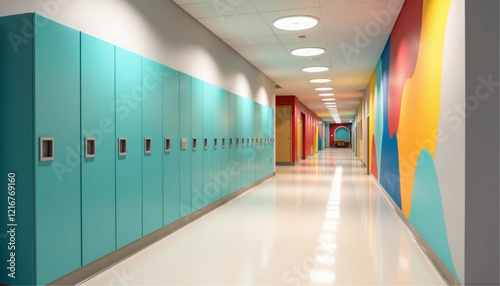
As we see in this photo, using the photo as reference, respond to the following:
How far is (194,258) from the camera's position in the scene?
172 inches

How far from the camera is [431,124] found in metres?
4.24

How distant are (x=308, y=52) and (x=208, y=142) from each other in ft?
12.7

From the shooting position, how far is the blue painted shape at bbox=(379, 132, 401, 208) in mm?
7145

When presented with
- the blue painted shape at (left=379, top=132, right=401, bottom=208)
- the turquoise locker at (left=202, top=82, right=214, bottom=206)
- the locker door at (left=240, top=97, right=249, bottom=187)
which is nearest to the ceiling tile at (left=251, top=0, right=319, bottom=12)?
the turquoise locker at (left=202, top=82, right=214, bottom=206)

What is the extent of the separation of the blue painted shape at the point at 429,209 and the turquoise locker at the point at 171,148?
3.53m

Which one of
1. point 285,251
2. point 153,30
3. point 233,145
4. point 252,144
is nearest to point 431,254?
point 285,251

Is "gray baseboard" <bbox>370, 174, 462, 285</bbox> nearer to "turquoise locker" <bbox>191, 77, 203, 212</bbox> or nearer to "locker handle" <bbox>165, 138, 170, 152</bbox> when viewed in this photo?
"turquoise locker" <bbox>191, 77, 203, 212</bbox>

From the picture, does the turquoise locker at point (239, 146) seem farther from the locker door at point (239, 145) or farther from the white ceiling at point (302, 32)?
the white ceiling at point (302, 32)

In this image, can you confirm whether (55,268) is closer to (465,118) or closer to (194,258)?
(194,258)

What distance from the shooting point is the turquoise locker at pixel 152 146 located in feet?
15.8

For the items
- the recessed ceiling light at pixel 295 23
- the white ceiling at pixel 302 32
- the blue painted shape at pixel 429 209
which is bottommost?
the blue painted shape at pixel 429 209

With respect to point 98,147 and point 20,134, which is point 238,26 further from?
point 20,134

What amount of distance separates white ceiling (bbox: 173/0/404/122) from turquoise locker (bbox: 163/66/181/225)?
140cm

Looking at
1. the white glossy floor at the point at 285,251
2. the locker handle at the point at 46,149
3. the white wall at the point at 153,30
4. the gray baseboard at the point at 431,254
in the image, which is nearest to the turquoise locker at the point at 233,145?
the white wall at the point at 153,30
